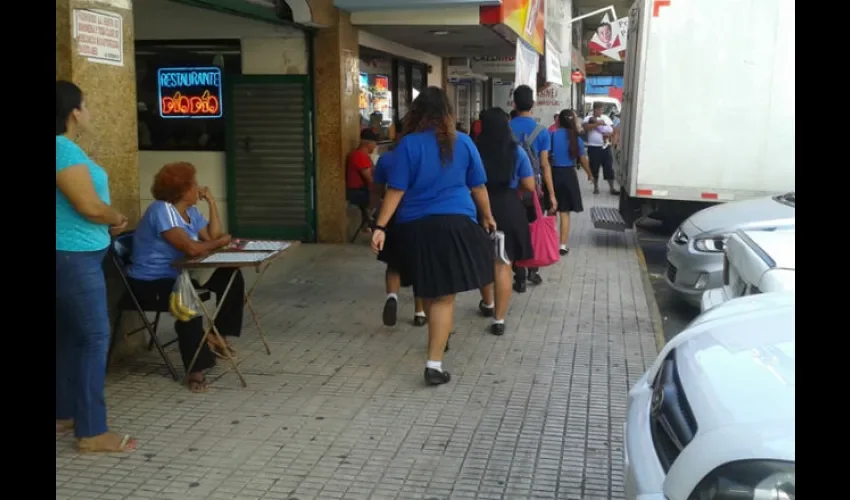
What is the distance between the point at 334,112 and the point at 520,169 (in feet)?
12.8

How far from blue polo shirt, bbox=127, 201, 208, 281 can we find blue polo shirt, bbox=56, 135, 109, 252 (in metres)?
1.00

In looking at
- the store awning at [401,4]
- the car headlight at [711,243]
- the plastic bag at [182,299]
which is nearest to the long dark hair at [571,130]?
the store awning at [401,4]

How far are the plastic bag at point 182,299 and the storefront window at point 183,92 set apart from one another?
5771mm

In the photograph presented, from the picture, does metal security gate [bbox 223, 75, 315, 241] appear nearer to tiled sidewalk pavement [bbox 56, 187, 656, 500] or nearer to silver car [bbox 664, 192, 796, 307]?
tiled sidewalk pavement [bbox 56, 187, 656, 500]

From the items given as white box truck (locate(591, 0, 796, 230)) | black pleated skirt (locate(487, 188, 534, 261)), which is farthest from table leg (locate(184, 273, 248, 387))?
white box truck (locate(591, 0, 796, 230))

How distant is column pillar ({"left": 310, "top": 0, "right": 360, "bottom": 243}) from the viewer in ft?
33.1

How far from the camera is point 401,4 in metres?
9.48

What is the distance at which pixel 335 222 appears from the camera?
10.5m

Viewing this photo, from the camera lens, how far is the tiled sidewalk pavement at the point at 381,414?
4098 mm

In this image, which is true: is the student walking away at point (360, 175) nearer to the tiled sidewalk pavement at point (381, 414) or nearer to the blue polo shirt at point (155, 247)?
the tiled sidewalk pavement at point (381, 414)

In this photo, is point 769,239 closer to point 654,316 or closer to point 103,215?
point 654,316

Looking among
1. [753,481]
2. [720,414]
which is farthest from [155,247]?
[753,481]
